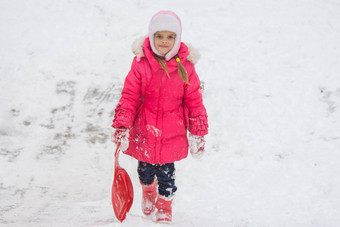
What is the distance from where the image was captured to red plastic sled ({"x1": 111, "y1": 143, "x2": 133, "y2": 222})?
9.73ft

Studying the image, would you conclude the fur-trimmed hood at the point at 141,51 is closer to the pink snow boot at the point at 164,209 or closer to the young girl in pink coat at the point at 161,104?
the young girl in pink coat at the point at 161,104

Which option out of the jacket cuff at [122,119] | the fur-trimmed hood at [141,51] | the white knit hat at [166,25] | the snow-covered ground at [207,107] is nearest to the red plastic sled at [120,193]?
the snow-covered ground at [207,107]

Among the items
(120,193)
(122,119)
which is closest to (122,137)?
(122,119)

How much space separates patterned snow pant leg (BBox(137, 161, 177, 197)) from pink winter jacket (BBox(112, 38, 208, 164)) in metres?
0.21

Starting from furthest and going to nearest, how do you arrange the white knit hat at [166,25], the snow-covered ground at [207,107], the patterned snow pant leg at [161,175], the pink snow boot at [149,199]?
the snow-covered ground at [207,107] → the pink snow boot at [149,199] → the patterned snow pant leg at [161,175] → the white knit hat at [166,25]

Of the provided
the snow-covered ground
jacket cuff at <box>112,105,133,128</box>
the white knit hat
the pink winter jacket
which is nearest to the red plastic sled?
the snow-covered ground

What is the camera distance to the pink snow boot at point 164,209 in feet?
10.5

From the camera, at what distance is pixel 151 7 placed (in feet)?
20.5

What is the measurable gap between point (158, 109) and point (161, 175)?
70 centimetres

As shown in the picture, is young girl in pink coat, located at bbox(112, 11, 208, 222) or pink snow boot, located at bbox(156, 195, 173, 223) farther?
pink snow boot, located at bbox(156, 195, 173, 223)

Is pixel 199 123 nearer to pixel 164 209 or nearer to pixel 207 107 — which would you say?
pixel 164 209

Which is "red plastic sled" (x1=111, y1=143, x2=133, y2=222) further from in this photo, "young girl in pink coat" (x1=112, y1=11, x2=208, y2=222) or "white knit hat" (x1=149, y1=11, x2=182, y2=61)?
"white knit hat" (x1=149, y1=11, x2=182, y2=61)

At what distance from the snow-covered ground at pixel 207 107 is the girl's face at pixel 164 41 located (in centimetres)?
158

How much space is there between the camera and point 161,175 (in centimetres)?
315
